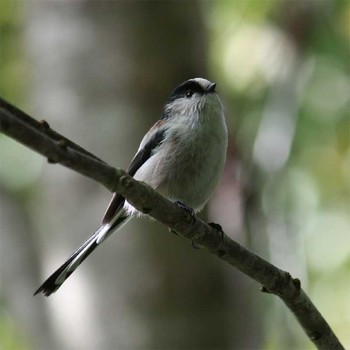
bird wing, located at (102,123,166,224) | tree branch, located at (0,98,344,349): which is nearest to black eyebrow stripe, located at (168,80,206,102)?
bird wing, located at (102,123,166,224)

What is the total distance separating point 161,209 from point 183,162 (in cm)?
101

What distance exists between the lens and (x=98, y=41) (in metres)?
4.16

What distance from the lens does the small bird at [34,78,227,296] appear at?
2787 mm

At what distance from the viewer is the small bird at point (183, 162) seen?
2.79 m

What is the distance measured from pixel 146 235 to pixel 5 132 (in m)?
2.49

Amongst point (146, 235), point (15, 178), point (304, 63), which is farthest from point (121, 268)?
point (15, 178)

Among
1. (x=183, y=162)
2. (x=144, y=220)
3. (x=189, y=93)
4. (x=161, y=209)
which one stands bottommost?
(x=161, y=209)

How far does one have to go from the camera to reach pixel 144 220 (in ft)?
12.3

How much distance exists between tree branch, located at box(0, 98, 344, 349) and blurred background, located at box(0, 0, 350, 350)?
99 cm

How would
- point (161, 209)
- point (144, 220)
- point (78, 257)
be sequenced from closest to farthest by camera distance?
point (161, 209) < point (78, 257) < point (144, 220)

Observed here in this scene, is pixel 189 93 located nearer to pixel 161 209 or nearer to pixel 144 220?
pixel 144 220

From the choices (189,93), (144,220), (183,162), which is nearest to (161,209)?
(183,162)

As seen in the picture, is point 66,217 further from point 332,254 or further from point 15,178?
point 332,254

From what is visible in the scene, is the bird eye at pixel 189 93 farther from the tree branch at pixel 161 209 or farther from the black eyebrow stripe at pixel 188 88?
the tree branch at pixel 161 209
